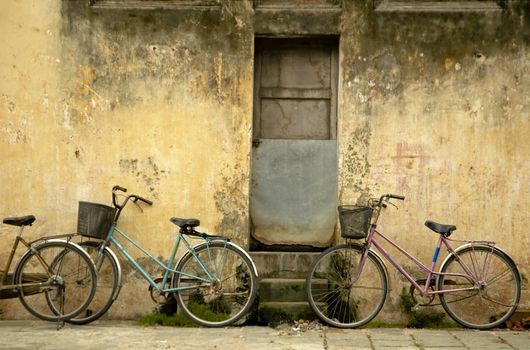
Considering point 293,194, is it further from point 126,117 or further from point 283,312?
point 126,117

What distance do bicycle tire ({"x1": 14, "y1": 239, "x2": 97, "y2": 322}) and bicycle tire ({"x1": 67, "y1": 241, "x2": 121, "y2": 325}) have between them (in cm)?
14

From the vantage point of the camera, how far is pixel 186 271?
7.89 m

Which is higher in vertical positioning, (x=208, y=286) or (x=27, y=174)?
(x=27, y=174)

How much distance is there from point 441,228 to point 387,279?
2.45 ft

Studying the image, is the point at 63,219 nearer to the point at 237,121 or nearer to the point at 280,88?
the point at 237,121

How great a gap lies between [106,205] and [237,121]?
1631mm

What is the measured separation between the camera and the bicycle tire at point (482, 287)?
25.3 ft

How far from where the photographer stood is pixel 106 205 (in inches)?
311

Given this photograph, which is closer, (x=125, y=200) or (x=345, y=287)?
(x=345, y=287)

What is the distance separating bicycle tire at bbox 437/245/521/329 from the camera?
7.71 metres

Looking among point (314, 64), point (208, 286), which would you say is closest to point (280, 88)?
point (314, 64)

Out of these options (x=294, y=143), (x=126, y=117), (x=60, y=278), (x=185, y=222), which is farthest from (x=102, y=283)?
(x=294, y=143)

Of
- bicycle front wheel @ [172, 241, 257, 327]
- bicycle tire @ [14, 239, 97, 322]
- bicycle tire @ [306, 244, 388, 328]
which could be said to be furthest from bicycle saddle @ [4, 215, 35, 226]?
bicycle tire @ [306, 244, 388, 328]

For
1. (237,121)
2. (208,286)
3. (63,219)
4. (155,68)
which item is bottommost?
(208,286)
